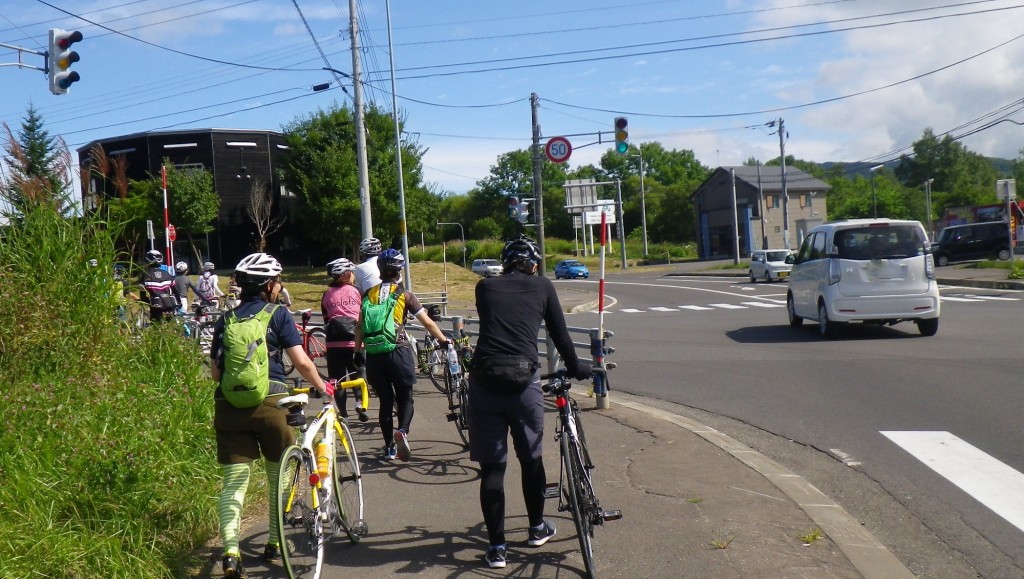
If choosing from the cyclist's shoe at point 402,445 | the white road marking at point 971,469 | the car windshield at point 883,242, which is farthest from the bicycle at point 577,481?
the car windshield at point 883,242

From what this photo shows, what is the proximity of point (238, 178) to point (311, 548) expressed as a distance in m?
55.2

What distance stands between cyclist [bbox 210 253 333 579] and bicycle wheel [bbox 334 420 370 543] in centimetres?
42

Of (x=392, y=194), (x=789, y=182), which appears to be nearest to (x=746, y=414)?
(x=392, y=194)

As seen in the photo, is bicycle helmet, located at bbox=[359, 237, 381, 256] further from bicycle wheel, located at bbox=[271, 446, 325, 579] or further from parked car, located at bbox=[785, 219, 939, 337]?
parked car, located at bbox=[785, 219, 939, 337]

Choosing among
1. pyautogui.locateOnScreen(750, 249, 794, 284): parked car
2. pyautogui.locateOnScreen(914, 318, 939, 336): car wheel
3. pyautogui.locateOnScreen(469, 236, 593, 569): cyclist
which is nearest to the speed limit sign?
pyautogui.locateOnScreen(914, 318, 939, 336): car wheel

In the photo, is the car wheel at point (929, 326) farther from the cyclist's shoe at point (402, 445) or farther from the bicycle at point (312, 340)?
the cyclist's shoe at point (402, 445)

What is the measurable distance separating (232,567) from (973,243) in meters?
43.6

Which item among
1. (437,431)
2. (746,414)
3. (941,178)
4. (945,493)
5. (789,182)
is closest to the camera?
(945,493)

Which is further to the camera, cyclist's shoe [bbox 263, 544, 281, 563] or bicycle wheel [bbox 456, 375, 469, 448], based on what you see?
bicycle wheel [bbox 456, 375, 469, 448]

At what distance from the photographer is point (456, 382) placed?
887 cm

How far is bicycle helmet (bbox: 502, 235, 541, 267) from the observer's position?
16.9ft

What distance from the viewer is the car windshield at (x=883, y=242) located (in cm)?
1543

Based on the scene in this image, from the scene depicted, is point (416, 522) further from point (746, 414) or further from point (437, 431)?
point (746, 414)

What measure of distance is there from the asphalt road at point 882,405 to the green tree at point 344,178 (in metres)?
32.9
